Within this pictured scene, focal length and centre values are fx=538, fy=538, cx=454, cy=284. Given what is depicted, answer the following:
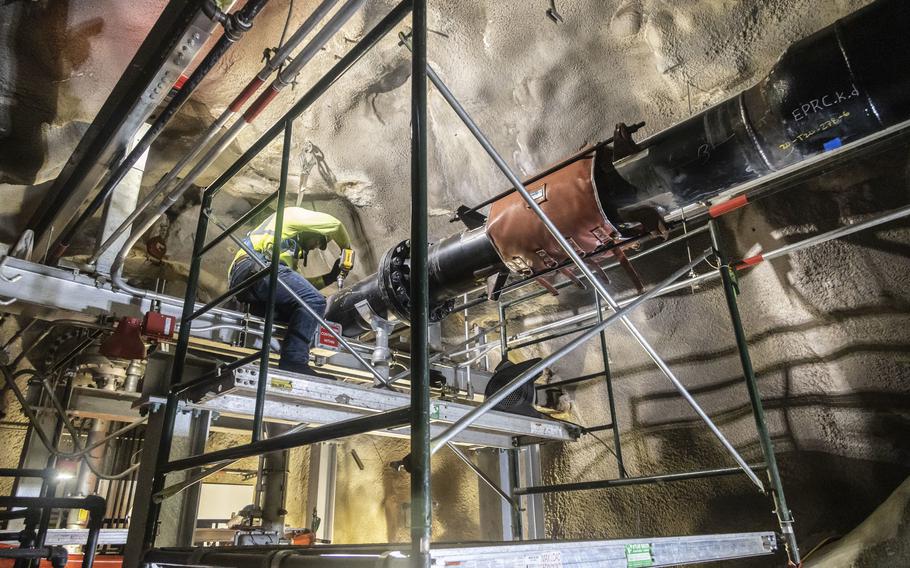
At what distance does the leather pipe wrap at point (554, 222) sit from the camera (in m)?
2.24

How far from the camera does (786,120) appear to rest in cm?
178

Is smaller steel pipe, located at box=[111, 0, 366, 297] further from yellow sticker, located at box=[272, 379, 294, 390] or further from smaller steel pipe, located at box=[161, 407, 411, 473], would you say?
smaller steel pipe, located at box=[161, 407, 411, 473]

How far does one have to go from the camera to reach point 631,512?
13.1 feet

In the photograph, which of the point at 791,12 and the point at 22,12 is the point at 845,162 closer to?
the point at 791,12

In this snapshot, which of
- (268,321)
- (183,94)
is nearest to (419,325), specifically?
(268,321)

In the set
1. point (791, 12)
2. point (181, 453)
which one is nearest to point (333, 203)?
point (181, 453)

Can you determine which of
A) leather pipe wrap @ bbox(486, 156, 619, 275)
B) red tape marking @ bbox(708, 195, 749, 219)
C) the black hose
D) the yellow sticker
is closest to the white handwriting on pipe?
leather pipe wrap @ bbox(486, 156, 619, 275)

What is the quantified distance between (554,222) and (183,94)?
1.94 m

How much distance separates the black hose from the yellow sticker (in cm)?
139

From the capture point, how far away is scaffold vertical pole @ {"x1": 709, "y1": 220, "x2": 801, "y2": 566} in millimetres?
2453

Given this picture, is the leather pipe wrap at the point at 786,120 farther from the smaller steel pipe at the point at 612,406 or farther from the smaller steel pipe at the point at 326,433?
the smaller steel pipe at the point at 326,433

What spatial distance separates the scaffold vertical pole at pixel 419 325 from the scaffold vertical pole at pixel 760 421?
6.84 ft

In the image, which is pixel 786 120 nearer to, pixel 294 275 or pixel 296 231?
pixel 294 275

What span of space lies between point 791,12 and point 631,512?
3411mm
